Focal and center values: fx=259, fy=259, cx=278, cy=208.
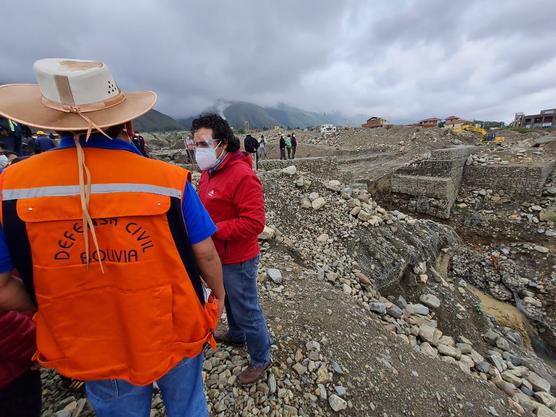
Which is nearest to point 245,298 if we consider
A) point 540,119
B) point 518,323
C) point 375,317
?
point 375,317

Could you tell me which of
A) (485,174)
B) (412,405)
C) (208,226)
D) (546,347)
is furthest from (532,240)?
(208,226)

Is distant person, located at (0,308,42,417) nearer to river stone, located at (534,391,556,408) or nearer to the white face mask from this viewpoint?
the white face mask

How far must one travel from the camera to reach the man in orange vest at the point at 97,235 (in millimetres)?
821

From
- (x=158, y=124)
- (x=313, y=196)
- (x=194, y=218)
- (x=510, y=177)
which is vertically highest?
(x=158, y=124)

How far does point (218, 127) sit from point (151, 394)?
156cm

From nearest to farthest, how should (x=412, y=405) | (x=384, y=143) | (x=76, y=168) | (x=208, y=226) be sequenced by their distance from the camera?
(x=76, y=168) < (x=208, y=226) < (x=412, y=405) < (x=384, y=143)

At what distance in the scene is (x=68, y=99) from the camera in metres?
0.85

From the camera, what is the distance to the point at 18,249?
85cm

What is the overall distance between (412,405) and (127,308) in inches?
101

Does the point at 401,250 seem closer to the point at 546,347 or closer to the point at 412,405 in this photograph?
the point at 412,405

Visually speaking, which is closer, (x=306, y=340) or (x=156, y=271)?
(x=156, y=271)

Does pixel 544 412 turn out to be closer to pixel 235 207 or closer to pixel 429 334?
pixel 429 334

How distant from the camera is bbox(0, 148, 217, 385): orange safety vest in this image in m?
0.82

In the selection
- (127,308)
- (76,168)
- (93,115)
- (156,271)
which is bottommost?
(127,308)
